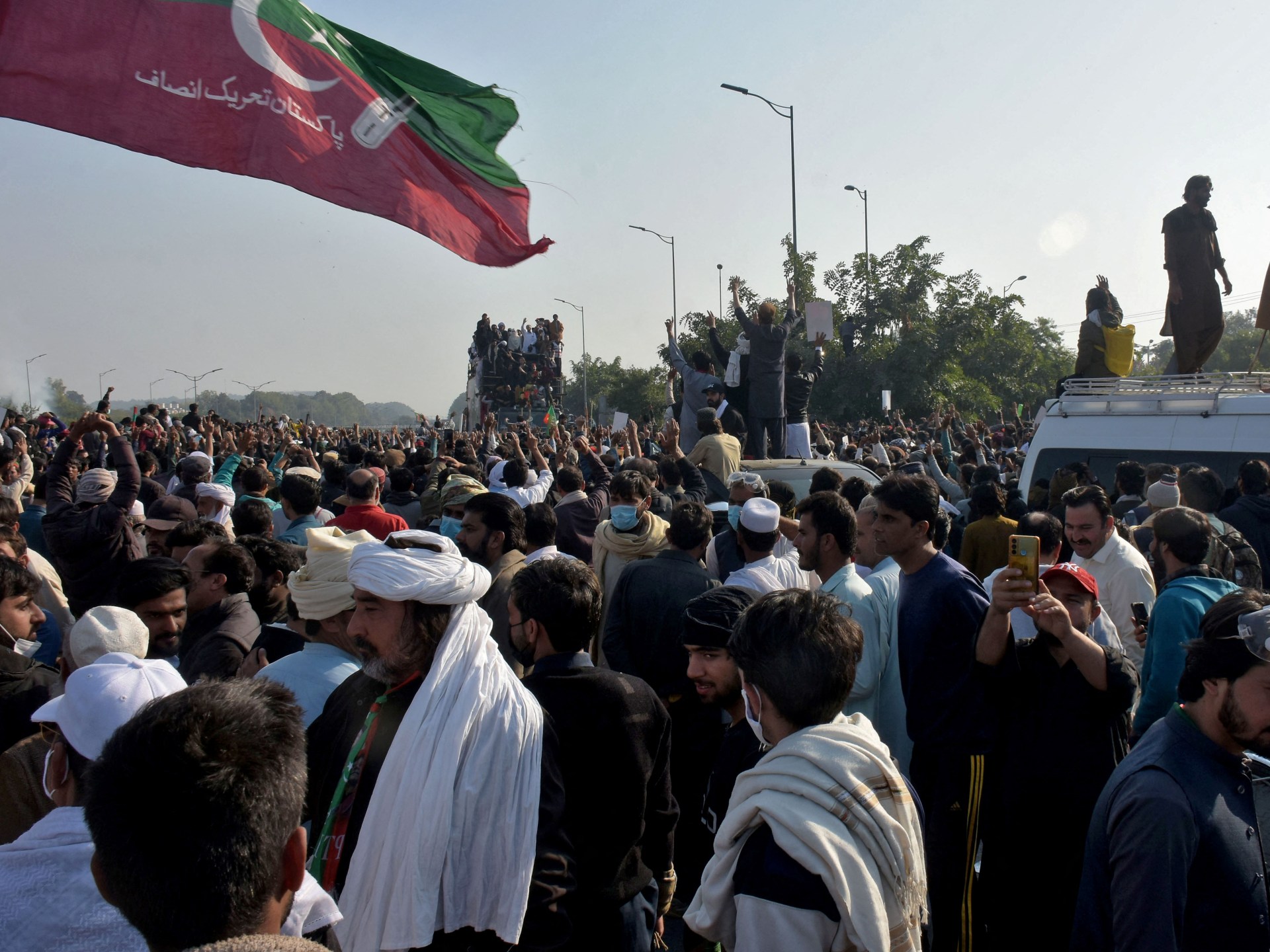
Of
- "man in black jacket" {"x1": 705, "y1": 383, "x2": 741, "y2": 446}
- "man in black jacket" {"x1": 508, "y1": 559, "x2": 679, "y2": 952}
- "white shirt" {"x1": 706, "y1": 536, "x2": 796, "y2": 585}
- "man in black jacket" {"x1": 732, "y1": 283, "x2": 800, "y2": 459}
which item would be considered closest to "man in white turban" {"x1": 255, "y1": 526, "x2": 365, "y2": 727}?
"man in black jacket" {"x1": 508, "y1": 559, "x2": 679, "y2": 952}

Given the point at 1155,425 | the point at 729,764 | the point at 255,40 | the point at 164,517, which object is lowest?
the point at 729,764

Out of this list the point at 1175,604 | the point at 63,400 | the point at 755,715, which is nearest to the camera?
the point at 755,715

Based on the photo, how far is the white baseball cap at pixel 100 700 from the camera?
223 cm

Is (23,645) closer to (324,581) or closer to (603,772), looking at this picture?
(324,581)

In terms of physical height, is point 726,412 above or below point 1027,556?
above

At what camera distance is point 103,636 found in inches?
121

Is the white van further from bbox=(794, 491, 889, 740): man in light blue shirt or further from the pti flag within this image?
the pti flag

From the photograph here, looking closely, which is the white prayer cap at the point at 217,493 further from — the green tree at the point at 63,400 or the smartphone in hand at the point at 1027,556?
the green tree at the point at 63,400

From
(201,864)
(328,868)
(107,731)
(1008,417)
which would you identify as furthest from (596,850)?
(1008,417)

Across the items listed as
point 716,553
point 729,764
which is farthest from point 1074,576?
point 716,553

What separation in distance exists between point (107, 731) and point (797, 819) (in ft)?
5.05

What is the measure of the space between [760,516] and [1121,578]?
1986 millimetres

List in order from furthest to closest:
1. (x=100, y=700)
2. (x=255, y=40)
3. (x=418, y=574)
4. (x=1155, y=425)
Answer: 1. (x=1155, y=425)
2. (x=255, y=40)
3. (x=418, y=574)
4. (x=100, y=700)

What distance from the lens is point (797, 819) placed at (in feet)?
6.76
